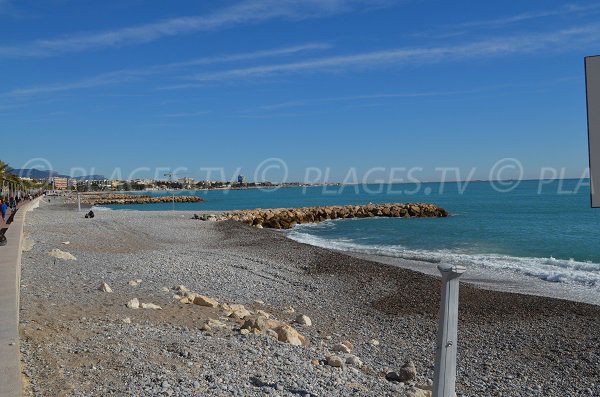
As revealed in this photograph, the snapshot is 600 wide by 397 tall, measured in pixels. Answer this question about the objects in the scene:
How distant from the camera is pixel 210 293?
1150cm

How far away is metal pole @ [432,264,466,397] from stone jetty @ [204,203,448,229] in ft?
114

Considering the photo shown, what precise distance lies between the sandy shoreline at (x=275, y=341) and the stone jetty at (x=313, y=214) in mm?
23710

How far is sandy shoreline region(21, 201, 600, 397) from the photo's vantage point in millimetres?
5277

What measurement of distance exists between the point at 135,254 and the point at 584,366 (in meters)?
13.1

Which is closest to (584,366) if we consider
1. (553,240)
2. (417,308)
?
(417,308)

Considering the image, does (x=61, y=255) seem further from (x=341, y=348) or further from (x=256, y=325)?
(x=341, y=348)

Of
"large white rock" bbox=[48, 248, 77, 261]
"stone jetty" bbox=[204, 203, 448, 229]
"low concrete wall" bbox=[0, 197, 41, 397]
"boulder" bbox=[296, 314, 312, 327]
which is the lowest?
"stone jetty" bbox=[204, 203, 448, 229]

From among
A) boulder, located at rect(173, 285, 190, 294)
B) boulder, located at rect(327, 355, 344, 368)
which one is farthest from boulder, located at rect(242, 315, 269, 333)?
boulder, located at rect(173, 285, 190, 294)

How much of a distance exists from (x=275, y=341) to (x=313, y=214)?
42.5 m

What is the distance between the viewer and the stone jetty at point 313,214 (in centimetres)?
4147

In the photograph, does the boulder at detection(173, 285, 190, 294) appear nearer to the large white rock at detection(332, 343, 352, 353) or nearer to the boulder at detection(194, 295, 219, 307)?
the boulder at detection(194, 295, 219, 307)

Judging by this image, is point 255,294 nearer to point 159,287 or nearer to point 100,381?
point 159,287

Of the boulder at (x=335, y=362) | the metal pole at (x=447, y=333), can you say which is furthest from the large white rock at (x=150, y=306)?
the metal pole at (x=447, y=333)

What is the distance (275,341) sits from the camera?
702 cm
